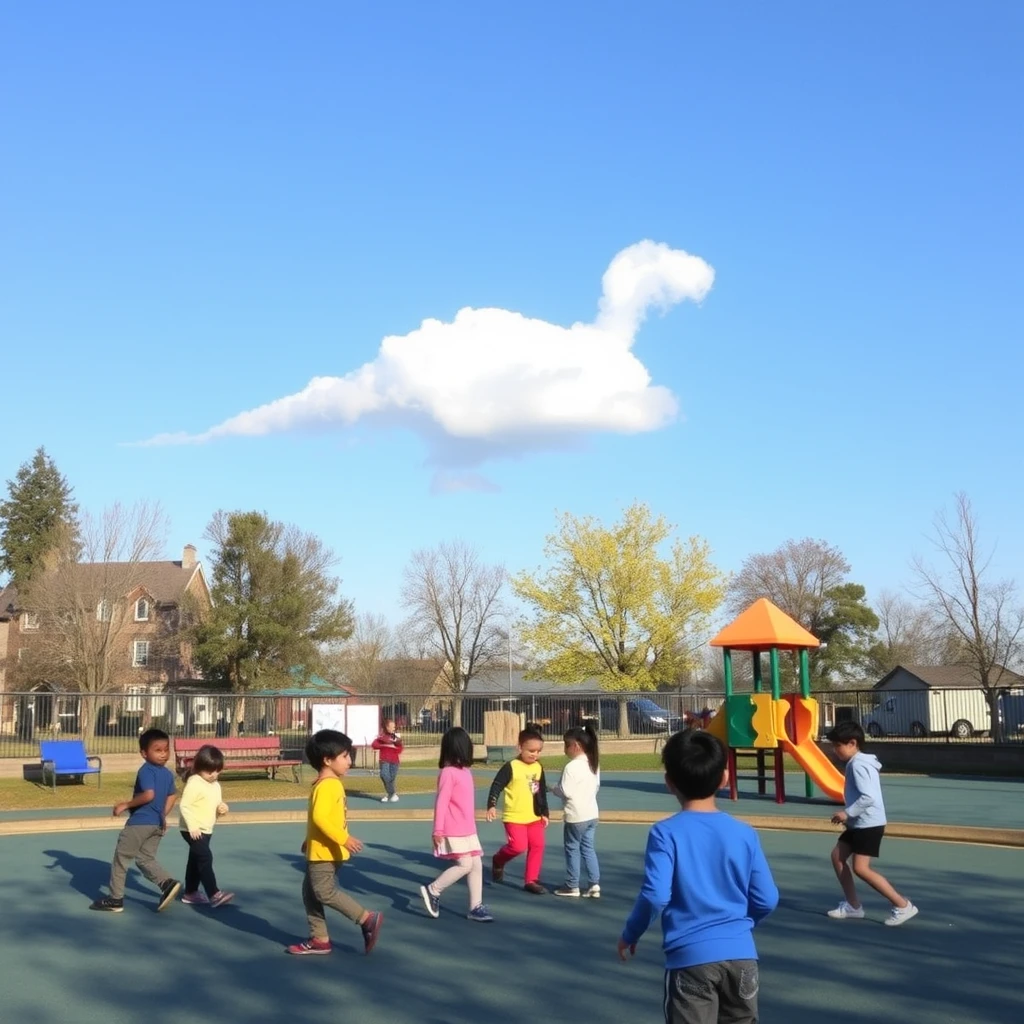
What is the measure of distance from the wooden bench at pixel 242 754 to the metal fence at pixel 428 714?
1493 mm

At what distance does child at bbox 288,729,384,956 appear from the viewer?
27.7 ft

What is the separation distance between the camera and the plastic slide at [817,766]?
20.2 meters

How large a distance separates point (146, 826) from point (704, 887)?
7.50m

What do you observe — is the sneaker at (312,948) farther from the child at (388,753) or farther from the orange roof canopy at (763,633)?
the orange roof canopy at (763,633)

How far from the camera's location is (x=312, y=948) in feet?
28.1

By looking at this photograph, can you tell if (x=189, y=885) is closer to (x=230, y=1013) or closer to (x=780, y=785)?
(x=230, y=1013)

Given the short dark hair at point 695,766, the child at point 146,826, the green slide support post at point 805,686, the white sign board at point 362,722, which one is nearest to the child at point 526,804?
the child at point 146,826

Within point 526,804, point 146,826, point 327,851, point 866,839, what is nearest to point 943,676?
point 526,804

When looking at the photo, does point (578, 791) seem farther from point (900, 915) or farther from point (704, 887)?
point (704, 887)

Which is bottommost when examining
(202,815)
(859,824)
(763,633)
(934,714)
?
(934,714)

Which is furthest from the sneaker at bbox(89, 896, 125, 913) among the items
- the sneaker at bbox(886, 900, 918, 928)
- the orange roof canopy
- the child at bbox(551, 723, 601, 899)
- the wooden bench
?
the orange roof canopy

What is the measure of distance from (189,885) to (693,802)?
769cm

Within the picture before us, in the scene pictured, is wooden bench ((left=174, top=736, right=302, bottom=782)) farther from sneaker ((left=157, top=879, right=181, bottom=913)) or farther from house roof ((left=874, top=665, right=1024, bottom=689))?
house roof ((left=874, top=665, right=1024, bottom=689))

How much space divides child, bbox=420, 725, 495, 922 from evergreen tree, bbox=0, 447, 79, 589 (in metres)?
62.3
